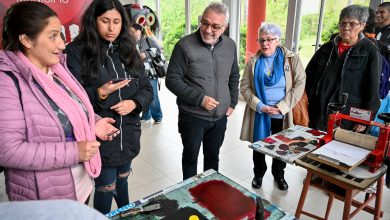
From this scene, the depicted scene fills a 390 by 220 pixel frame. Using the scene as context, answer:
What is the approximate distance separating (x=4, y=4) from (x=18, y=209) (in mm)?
3643

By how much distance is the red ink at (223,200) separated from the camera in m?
1.14

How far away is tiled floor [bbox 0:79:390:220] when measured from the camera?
2.29 m

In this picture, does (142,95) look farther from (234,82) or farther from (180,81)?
(234,82)

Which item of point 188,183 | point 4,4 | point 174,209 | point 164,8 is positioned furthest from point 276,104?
point 164,8

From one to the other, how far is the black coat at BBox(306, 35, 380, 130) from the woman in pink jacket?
1727 mm

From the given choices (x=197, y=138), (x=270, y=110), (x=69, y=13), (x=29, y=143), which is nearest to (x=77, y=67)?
(x=29, y=143)

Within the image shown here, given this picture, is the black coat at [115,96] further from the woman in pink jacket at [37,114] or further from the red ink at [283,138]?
the red ink at [283,138]

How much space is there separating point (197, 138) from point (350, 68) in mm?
1174

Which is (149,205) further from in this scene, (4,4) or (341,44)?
(4,4)

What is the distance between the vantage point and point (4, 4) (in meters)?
3.38

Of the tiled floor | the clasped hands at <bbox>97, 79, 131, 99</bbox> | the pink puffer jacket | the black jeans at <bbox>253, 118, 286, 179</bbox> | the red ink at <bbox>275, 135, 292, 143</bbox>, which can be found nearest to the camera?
the pink puffer jacket

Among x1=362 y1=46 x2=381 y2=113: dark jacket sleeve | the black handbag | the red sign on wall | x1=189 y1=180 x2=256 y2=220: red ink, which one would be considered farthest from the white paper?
the red sign on wall

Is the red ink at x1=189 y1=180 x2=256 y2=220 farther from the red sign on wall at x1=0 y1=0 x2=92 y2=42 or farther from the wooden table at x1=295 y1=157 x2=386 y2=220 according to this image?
the red sign on wall at x1=0 y1=0 x2=92 y2=42

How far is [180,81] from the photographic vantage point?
6.29 feet
